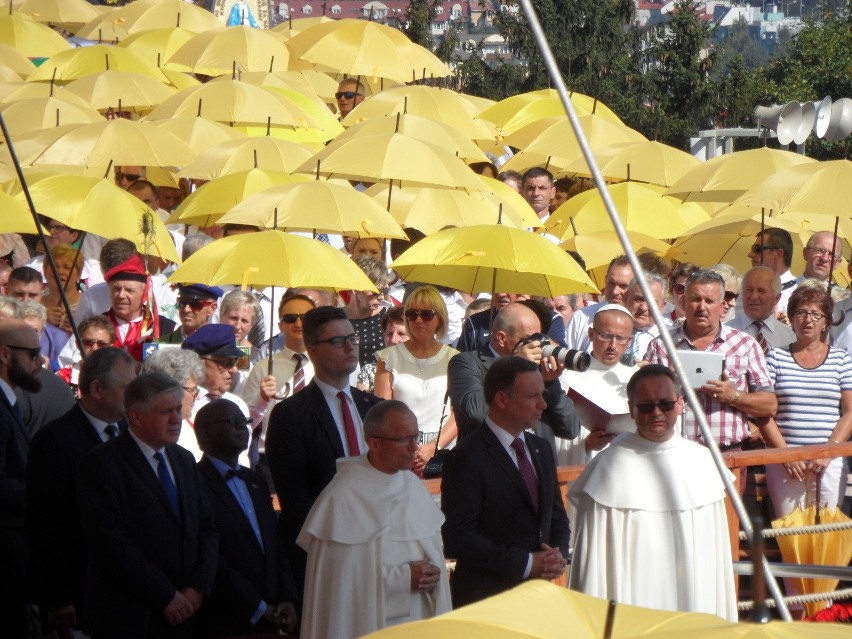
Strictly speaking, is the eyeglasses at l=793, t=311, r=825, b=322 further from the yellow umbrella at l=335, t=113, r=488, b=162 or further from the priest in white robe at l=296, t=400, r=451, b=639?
the yellow umbrella at l=335, t=113, r=488, b=162

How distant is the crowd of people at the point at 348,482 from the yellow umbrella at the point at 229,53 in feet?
26.6

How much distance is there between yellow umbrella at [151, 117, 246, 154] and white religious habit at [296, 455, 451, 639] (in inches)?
277

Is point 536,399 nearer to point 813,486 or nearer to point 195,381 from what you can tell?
point 195,381

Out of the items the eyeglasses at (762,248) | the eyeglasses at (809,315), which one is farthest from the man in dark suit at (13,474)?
the eyeglasses at (762,248)

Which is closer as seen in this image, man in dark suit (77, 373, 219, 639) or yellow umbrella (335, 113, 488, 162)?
man in dark suit (77, 373, 219, 639)

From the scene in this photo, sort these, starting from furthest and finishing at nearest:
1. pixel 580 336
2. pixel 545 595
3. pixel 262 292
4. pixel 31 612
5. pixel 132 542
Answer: pixel 262 292, pixel 580 336, pixel 31 612, pixel 132 542, pixel 545 595

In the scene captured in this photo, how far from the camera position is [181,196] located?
44.3ft

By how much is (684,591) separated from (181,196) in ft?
26.3

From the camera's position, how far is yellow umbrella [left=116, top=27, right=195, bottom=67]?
17406mm

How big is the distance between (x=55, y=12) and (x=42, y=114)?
788cm

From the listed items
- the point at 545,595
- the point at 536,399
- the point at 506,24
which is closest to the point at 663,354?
the point at 536,399


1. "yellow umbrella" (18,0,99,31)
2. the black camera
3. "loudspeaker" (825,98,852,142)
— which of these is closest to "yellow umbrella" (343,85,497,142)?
"loudspeaker" (825,98,852,142)

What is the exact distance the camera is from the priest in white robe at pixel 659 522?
6375 millimetres

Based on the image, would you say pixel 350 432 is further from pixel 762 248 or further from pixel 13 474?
pixel 762 248
